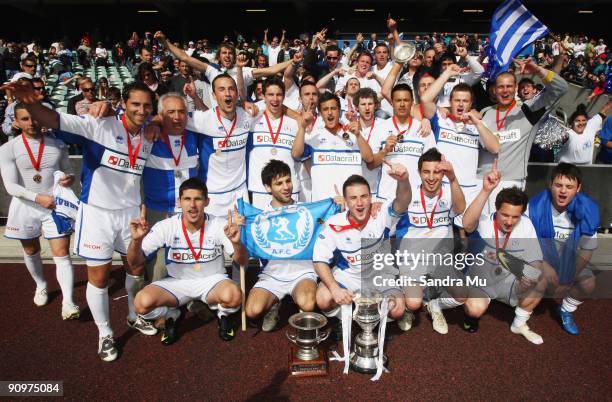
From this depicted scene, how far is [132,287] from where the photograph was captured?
4.39 m

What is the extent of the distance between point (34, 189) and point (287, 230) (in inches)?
106

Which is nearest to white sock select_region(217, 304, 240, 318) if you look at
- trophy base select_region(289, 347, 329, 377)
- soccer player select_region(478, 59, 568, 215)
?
trophy base select_region(289, 347, 329, 377)

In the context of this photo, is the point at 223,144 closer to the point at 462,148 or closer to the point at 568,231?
the point at 462,148

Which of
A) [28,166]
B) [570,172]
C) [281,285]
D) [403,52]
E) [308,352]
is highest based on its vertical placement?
[403,52]

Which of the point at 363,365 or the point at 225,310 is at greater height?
the point at 225,310

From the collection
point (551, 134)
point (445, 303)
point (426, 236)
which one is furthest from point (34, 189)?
point (551, 134)

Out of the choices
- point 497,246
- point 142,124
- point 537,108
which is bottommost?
point 497,246

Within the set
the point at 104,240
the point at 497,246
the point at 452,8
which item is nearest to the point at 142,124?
the point at 104,240

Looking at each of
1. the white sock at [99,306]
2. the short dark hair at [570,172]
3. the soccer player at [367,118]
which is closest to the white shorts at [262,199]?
the soccer player at [367,118]

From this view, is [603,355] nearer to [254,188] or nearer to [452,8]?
[254,188]

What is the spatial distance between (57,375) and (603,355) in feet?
15.2

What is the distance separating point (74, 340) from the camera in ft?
13.9

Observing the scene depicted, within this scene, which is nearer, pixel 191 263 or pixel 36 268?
pixel 191 263

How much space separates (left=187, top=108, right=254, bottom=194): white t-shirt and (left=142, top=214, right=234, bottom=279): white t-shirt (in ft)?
2.12
